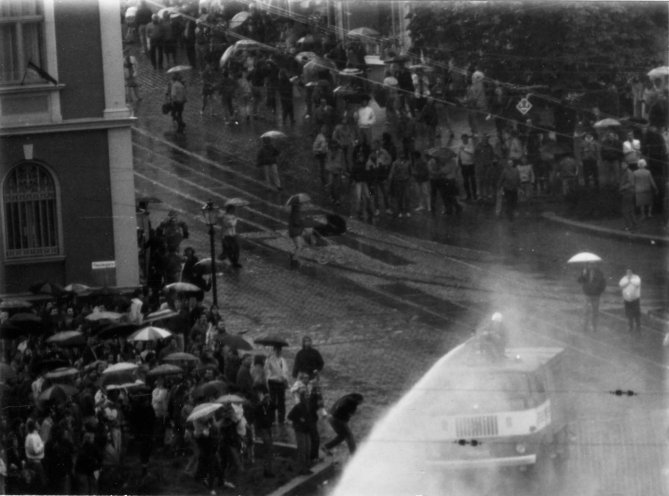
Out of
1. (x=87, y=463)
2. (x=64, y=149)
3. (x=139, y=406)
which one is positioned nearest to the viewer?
(x=87, y=463)

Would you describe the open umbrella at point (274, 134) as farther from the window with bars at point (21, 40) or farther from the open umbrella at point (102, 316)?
the open umbrella at point (102, 316)

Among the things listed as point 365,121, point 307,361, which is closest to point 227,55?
point 365,121

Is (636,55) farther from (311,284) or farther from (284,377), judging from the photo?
(284,377)

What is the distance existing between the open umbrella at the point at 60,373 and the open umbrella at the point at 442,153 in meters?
15.6

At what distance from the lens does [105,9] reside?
3584 centimetres

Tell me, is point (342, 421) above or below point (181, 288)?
below

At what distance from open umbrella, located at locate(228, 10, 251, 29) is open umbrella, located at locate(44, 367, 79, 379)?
20.6 metres

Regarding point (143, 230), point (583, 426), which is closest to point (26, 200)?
point (143, 230)

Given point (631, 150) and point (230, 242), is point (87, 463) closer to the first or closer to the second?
point (230, 242)

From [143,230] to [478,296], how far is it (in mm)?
7062

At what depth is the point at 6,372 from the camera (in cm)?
2755

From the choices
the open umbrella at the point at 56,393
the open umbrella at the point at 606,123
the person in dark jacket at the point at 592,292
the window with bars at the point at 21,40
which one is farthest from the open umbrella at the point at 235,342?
the open umbrella at the point at 606,123

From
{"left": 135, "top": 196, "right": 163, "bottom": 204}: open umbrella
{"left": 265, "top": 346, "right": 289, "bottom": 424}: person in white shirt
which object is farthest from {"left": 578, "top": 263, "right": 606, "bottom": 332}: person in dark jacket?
{"left": 135, "top": 196, "right": 163, "bottom": 204}: open umbrella

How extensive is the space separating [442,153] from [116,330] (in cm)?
1365
